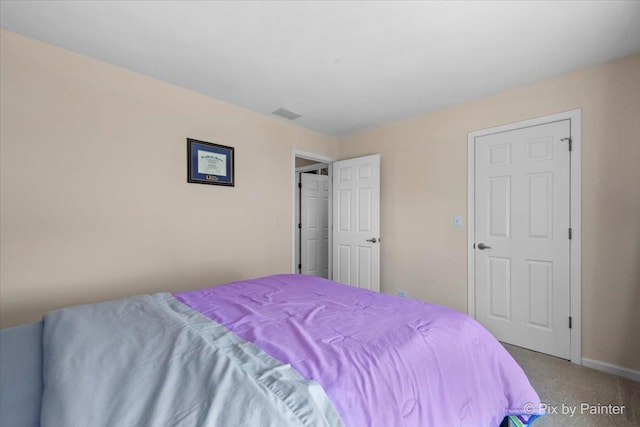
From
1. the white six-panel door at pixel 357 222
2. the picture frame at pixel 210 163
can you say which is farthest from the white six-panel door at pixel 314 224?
the picture frame at pixel 210 163

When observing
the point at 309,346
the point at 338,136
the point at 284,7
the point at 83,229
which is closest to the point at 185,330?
the point at 309,346

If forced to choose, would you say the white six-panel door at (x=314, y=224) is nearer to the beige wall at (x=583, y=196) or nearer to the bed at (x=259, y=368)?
the beige wall at (x=583, y=196)

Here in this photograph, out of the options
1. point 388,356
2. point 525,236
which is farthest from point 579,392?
point 388,356

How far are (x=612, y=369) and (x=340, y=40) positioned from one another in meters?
3.18

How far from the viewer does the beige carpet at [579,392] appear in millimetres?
1667

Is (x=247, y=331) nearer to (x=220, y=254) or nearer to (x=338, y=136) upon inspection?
(x=220, y=254)

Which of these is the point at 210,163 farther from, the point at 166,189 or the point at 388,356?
the point at 388,356

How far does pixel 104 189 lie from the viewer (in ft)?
7.28

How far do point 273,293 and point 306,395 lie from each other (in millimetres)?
1122

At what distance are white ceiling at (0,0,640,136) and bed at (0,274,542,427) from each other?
1725 mm

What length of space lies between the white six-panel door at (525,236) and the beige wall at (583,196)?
5.4 inches

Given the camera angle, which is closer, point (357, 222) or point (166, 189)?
point (166, 189)

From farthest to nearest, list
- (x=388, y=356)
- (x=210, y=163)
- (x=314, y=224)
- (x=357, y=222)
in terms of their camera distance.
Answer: (x=314, y=224), (x=357, y=222), (x=210, y=163), (x=388, y=356)

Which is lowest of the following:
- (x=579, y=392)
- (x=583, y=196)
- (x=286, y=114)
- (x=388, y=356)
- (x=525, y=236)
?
(x=579, y=392)
